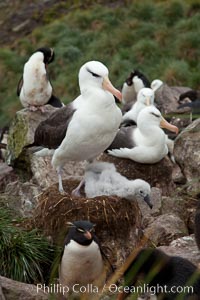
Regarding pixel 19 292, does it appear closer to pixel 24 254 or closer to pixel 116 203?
pixel 24 254

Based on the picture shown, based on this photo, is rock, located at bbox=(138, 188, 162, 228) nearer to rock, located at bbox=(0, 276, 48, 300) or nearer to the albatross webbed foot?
the albatross webbed foot

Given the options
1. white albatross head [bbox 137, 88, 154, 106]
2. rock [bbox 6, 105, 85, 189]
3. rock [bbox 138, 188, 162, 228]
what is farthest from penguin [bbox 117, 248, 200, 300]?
white albatross head [bbox 137, 88, 154, 106]

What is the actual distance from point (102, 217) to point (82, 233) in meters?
0.91

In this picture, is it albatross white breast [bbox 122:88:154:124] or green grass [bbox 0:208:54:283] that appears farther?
albatross white breast [bbox 122:88:154:124]

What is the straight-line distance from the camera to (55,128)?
8477 millimetres

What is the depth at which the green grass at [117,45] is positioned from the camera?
70.1ft

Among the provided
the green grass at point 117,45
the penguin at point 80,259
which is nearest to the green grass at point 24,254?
the penguin at point 80,259

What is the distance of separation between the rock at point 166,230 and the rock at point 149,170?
1.84 metres

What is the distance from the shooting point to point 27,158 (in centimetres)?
1116

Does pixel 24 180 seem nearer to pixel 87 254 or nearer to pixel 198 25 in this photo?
pixel 87 254

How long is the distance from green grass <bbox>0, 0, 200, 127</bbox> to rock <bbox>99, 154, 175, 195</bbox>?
9.77m

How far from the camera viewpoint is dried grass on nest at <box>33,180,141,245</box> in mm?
7707

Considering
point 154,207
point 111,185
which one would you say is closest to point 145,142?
point 154,207

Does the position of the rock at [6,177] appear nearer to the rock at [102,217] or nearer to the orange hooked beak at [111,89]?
the rock at [102,217]
